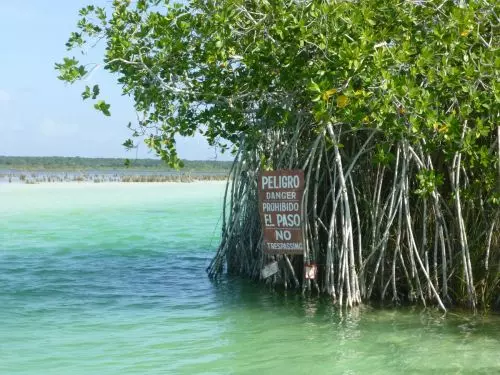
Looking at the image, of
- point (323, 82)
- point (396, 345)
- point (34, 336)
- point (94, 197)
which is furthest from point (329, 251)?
point (94, 197)

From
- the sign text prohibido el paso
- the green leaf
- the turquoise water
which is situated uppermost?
the green leaf

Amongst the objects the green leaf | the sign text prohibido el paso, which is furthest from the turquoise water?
the green leaf

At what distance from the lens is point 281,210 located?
24.9ft

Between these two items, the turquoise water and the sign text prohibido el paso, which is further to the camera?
the sign text prohibido el paso

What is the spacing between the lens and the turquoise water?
18.7ft

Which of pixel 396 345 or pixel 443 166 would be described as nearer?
pixel 396 345

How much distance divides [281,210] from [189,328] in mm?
1452

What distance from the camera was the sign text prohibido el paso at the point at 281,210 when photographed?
295 inches

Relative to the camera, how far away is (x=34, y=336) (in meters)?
6.59

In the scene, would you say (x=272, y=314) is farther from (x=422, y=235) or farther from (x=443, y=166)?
(x=443, y=166)

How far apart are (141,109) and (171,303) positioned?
191 centimetres

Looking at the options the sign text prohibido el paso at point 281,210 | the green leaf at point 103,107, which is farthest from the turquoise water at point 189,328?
the green leaf at point 103,107

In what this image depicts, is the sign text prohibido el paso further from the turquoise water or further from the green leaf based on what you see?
the green leaf

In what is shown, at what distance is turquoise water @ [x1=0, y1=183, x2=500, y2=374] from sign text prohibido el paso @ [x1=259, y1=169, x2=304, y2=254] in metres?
0.58
